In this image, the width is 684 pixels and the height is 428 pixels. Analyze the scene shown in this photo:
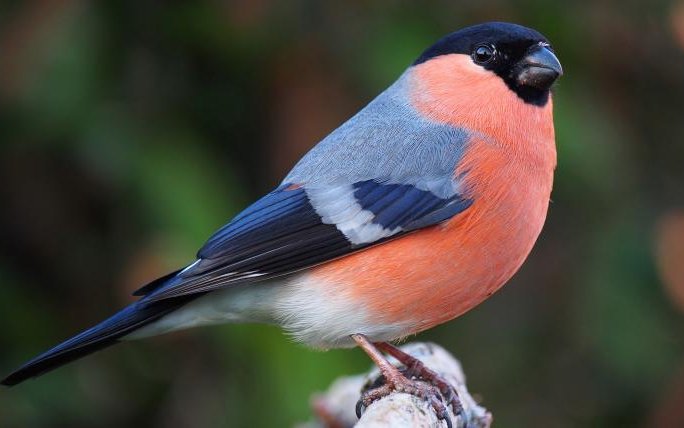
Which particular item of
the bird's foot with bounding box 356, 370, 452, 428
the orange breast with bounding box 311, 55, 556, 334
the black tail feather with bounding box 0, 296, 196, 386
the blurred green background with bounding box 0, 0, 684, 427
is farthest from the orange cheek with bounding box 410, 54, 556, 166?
the black tail feather with bounding box 0, 296, 196, 386

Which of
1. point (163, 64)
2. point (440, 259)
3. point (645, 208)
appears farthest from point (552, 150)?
point (163, 64)

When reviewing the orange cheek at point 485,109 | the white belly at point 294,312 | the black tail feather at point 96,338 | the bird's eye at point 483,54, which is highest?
the bird's eye at point 483,54

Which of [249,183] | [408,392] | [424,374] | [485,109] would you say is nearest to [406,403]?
[408,392]

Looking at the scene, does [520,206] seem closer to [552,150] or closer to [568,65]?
[552,150]

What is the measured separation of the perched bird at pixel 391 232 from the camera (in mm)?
3045

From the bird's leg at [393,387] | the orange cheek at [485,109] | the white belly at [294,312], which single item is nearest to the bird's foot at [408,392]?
the bird's leg at [393,387]

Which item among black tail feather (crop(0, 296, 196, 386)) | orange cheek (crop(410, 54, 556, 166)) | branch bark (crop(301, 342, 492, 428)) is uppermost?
orange cheek (crop(410, 54, 556, 166))

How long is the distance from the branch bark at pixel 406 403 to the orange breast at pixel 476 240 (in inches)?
10.3

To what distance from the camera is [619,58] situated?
14.6 ft

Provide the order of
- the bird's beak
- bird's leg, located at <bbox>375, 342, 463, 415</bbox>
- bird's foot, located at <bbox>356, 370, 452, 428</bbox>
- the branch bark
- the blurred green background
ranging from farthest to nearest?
1. the blurred green background
2. the bird's beak
3. bird's leg, located at <bbox>375, 342, 463, 415</bbox>
4. bird's foot, located at <bbox>356, 370, 452, 428</bbox>
5. the branch bark

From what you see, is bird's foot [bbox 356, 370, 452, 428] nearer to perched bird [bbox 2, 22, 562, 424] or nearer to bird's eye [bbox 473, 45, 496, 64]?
perched bird [bbox 2, 22, 562, 424]

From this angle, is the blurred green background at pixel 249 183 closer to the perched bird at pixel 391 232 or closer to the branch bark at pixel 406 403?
the branch bark at pixel 406 403

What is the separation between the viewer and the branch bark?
108 inches

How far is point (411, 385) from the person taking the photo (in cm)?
306
